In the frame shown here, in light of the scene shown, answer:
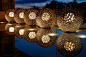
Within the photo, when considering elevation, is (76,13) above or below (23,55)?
above

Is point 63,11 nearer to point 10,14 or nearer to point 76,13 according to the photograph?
point 76,13

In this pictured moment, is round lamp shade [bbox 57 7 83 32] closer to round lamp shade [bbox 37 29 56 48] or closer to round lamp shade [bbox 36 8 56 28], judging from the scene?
round lamp shade [bbox 37 29 56 48]

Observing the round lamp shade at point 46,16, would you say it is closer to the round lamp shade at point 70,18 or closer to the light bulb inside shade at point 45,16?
the light bulb inside shade at point 45,16

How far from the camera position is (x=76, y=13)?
2834mm

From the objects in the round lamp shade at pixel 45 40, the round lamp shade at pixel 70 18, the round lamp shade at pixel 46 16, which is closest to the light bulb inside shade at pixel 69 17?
the round lamp shade at pixel 70 18

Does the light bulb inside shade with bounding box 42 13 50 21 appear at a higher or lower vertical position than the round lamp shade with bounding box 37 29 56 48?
higher

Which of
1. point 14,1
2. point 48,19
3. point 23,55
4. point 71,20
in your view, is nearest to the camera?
point 23,55

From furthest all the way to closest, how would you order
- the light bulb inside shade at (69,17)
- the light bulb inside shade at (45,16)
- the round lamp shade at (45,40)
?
the light bulb inside shade at (45,16) → the light bulb inside shade at (69,17) → the round lamp shade at (45,40)

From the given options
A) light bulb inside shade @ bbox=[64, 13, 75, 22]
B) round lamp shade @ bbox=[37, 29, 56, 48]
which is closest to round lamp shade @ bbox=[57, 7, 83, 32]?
light bulb inside shade @ bbox=[64, 13, 75, 22]

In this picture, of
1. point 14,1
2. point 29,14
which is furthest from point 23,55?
point 14,1

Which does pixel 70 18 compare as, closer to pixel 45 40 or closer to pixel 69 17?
pixel 69 17

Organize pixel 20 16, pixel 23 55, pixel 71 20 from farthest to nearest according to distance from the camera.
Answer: pixel 20 16 → pixel 71 20 → pixel 23 55

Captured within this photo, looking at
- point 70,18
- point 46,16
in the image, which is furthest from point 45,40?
point 46,16

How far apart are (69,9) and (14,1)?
6030 millimetres
